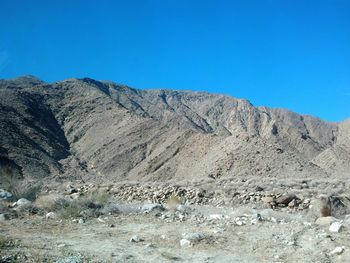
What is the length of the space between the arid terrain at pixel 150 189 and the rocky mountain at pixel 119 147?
162mm

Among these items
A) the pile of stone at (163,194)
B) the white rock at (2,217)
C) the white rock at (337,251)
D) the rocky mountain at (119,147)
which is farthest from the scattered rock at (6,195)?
the rocky mountain at (119,147)

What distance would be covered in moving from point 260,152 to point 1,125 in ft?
91.6

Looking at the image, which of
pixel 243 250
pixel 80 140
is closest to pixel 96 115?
pixel 80 140

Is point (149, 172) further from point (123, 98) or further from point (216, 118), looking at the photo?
point (216, 118)

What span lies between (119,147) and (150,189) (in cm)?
2929

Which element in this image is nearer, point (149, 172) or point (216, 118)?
point (149, 172)

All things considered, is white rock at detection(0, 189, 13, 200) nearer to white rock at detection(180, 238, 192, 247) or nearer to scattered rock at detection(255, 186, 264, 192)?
white rock at detection(180, 238, 192, 247)

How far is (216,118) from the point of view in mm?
Result: 107438

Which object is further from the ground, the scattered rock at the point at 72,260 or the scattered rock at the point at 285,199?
the scattered rock at the point at 285,199

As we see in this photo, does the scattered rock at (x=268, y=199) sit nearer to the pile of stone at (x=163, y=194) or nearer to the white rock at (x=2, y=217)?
the pile of stone at (x=163, y=194)

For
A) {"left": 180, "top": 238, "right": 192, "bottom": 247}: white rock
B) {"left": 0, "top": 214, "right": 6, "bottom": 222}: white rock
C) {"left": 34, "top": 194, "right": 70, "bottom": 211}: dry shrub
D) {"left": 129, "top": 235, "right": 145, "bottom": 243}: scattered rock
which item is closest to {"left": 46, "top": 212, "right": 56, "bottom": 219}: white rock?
{"left": 34, "top": 194, "right": 70, "bottom": 211}: dry shrub

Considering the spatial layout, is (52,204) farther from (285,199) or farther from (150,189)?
(285,199)

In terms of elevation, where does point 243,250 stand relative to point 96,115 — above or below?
below

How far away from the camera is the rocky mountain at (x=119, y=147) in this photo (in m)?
35.2
